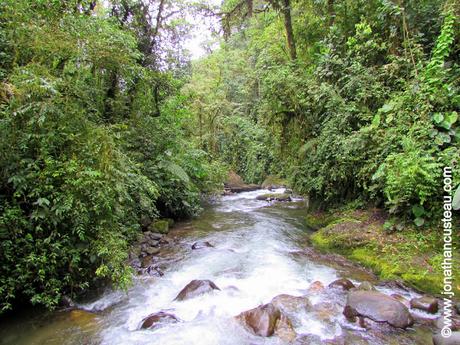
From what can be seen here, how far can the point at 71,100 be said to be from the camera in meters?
4.91

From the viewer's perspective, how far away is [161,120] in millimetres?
9914

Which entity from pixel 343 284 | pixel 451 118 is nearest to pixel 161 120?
pixel 343 284

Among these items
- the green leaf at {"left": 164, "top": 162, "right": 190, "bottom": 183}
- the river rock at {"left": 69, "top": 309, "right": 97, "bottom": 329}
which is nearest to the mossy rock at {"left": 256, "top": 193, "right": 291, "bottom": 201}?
the green leaf at {"left": 164, "top": 162, "right": 190, "bottom": 183}

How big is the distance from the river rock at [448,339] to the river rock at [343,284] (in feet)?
4.93

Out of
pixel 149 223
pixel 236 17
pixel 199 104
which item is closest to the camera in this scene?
pixel 149 223

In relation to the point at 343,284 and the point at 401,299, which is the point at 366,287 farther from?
the point at 401,299

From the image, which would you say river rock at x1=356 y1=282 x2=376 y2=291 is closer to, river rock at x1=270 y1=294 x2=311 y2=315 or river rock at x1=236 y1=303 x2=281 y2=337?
river rock at x1=270 y1=294 x2=311 y2=315

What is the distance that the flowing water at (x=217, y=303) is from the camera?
389 cm

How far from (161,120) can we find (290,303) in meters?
7.21

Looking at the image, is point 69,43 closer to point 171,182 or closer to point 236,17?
point 171,182

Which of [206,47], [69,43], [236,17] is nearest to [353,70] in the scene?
[236,17]

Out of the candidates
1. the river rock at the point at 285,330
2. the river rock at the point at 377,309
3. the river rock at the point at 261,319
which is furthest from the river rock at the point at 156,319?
the river rock at the point at 377,309

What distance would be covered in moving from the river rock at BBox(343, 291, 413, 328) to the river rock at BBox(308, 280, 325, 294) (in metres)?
0.62

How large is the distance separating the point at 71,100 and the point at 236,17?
835cm
